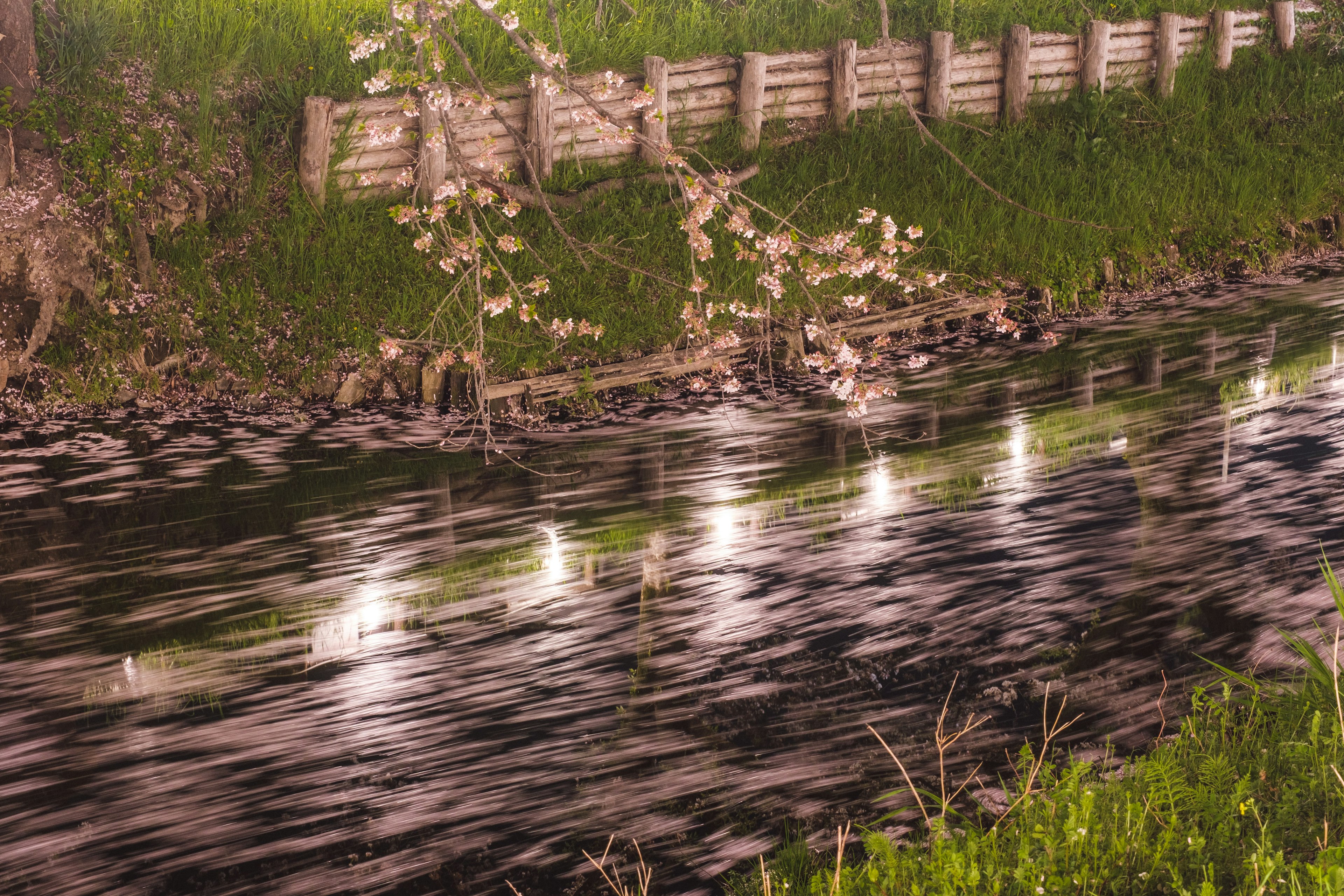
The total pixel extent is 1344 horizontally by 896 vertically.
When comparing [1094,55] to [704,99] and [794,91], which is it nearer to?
[794,91]

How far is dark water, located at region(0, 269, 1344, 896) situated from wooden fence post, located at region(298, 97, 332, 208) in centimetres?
299

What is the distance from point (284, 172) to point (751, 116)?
582 centimetres

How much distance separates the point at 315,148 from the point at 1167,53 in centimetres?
1264

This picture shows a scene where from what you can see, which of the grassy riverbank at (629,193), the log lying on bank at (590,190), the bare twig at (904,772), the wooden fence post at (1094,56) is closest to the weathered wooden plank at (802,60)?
the grassy riverbank at (629,193)

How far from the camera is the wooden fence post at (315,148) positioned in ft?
40.9

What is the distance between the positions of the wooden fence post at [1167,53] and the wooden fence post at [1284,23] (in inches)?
106

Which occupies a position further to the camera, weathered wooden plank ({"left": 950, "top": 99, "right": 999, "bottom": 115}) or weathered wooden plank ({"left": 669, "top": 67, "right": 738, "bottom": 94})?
weathered wooden plank ({"left": 950, "top": 99, "right": 999, "bottom": 115})

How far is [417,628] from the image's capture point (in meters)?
6.99

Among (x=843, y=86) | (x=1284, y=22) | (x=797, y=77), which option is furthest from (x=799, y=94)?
(x=1284, y=22)

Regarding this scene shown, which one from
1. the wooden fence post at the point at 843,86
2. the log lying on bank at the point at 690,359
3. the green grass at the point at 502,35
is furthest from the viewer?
the wooden fence post at the point at 843,86

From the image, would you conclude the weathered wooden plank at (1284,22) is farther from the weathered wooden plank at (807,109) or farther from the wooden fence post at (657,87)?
the wooden fence post at (657,87)

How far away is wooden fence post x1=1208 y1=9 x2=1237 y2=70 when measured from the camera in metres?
18.7

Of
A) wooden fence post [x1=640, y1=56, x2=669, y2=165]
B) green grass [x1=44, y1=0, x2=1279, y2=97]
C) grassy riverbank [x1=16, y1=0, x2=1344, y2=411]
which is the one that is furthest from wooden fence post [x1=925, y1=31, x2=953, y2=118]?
wooden fence post [x1=640, y1=56, x2=669, y2=165]

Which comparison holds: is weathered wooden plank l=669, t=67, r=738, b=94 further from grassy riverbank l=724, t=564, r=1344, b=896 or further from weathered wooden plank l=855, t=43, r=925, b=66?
grassy riverbank l=724, t=564, r=1344, b=896
